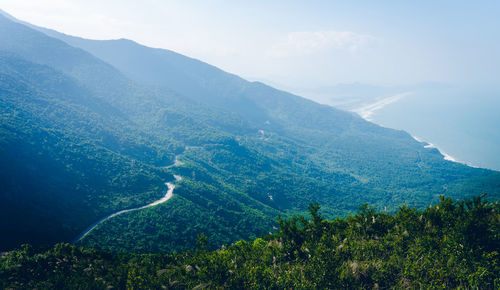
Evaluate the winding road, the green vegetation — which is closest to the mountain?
the winding road

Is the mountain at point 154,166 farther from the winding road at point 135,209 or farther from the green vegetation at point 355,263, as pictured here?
the green vegetation at point 355,263

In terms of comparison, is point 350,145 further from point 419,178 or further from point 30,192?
point 30,192

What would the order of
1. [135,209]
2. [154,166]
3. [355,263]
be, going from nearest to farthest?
[355,263] → [135,209] → [154,166]

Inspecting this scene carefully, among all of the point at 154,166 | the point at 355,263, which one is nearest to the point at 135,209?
the point at 154,166

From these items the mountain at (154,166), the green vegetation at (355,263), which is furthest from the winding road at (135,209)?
the green vegetation at (355,263)

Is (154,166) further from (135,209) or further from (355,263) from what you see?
(355,263)

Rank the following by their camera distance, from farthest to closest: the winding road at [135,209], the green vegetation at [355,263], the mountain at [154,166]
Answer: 1. the mountain at [154,166]
2. the winding road at [135,209]
3. the green vegetation at [355,263]

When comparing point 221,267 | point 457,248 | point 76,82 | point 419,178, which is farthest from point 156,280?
point 76,82
